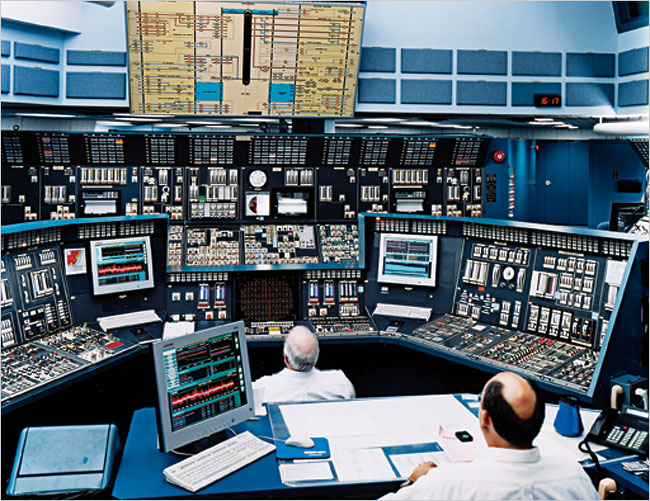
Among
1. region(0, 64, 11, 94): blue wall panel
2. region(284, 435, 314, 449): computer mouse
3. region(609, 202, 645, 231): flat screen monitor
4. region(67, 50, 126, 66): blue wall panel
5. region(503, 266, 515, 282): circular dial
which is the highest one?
region(67, 50, 126, 66): blue wall panel

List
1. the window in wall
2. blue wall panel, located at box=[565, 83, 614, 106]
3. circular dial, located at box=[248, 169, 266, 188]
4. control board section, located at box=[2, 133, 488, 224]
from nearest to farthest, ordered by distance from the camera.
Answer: control board section, located at box=[2, 133, 488, 224]
circular dial, located at box=[248, 169, 266, 188]
the window in wall
blue wall panel, located at box=[565, 83, 614, 106]

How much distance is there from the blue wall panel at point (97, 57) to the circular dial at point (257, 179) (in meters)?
1.99

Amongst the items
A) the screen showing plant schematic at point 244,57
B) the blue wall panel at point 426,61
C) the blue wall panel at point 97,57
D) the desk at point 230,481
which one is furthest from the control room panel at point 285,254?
the blue wall panel at point 97,57

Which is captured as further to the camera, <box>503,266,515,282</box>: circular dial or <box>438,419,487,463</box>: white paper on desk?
<box>503,266,515,282</box>: circular dial

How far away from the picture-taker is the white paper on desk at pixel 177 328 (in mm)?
4535

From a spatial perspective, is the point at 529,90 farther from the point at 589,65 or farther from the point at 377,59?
the point at 377,59

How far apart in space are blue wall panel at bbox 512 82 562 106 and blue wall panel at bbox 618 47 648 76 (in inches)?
27.9

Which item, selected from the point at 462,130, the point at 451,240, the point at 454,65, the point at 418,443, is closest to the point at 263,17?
the point at 454,65

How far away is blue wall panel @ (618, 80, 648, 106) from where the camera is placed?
21.7 feet

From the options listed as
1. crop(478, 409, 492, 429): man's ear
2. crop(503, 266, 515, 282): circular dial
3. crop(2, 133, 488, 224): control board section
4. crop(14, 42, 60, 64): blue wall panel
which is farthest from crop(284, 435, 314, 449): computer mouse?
crop(14, 42, 60, 64): blue wall panel

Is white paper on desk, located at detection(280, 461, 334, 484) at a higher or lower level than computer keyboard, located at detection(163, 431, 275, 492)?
lower

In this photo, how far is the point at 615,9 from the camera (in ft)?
22.0

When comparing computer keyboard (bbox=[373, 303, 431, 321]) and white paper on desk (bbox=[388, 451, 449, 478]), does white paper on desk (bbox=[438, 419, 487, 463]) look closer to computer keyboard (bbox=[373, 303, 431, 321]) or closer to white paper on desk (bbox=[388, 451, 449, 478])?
white paper on desk (bbox=[388, 451, 449, 478])

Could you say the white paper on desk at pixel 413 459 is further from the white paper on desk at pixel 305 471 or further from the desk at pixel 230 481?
the white paper on desk at pixel 305 471
